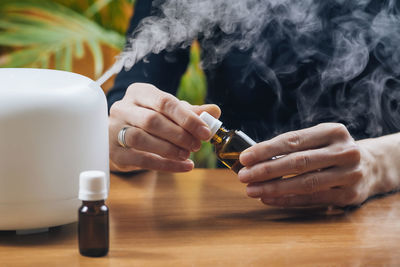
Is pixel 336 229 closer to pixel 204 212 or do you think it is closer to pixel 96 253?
pixel 204 212

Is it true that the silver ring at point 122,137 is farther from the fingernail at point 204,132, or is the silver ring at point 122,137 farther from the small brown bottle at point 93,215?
the small brown bottle at point 93,215

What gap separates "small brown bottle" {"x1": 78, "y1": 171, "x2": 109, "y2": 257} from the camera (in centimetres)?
74

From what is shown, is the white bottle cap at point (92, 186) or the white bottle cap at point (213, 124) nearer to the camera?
the white bottle cap at point (92, 186)

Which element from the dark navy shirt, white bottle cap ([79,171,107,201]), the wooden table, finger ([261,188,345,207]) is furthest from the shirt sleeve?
white bottle cap ([79,171,107,201])

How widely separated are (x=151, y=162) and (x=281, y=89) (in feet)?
2.14

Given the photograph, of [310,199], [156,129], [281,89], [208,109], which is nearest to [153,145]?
[156,129]

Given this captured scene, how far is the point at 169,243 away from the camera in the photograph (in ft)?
2.77

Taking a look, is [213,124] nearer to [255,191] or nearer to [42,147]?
[255,191]

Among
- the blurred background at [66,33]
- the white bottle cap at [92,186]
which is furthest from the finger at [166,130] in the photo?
the blurred background at [66,33]

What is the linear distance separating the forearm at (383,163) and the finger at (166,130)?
1.39ft

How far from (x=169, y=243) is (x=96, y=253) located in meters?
0.13

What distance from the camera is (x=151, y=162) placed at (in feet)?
3.76

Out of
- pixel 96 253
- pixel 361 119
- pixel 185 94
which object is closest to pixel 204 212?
pixel 96 253

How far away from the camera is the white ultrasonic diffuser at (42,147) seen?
2.59 feet
